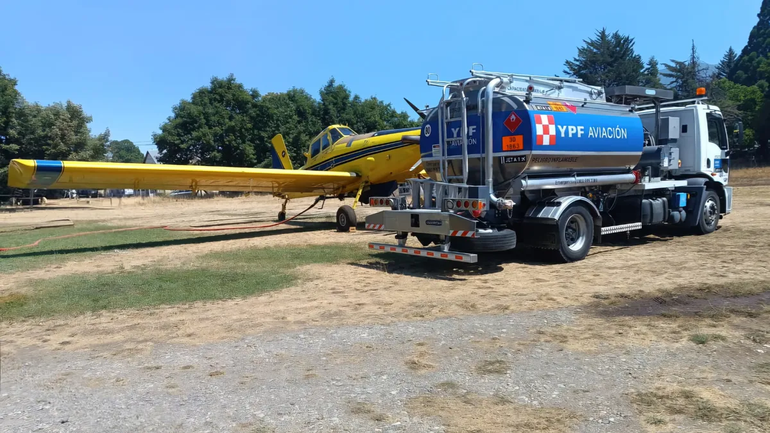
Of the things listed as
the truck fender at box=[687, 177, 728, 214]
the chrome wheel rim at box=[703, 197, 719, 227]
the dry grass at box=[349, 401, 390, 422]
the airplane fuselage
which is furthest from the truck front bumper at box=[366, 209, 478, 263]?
the chrome wheel rim at box=[703, 197, 719, 227]

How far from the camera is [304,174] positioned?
15281 millimetres

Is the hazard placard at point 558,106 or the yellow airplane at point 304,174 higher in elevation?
the hazard placard at point 558,106

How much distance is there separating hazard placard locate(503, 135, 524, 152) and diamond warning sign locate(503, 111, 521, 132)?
136mm

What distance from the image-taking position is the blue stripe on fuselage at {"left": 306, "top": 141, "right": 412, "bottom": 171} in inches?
622

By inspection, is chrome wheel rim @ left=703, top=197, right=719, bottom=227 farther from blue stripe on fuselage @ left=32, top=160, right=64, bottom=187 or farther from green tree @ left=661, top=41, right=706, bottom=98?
green tree @ left=661, top=41, right=706, bottom=98

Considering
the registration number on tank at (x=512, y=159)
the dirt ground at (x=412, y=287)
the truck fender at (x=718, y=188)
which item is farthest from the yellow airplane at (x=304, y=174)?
the truck fender at (x=718, y=188)

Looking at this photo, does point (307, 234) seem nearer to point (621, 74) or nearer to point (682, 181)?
point (682, 181)

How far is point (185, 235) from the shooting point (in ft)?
53.0

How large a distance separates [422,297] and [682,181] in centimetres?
878

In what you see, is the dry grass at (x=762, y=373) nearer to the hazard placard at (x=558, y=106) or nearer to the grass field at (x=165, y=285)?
the hazard placard at (x=558, y=106)

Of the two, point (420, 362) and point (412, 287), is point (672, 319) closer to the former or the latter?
point (420, 362)

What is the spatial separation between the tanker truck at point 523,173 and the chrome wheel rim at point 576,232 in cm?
2

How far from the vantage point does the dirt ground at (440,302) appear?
16.2 feet

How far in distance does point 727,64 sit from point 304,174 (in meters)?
84.6
